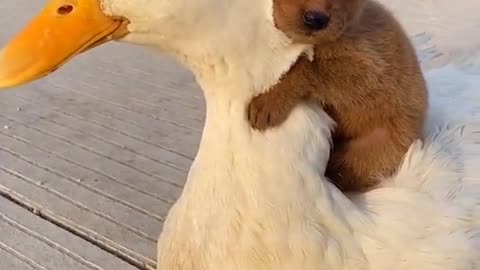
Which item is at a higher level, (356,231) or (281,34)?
(281,34)

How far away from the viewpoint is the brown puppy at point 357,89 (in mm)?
699

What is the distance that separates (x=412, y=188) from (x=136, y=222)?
462mm

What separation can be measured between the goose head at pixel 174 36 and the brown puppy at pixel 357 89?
0.06ft

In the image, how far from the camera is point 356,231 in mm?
744

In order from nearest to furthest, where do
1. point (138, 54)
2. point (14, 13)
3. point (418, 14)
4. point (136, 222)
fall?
point (136, 222) < point (418, 14) < point (138, 54) < point (14, 13)

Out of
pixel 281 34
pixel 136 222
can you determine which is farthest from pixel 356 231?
pixel 136 222

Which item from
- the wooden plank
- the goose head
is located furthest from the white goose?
the wooden plank

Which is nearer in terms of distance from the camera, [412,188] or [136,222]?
[412,188]

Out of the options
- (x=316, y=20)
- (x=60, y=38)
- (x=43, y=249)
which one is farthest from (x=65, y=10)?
(x=43, y=249)

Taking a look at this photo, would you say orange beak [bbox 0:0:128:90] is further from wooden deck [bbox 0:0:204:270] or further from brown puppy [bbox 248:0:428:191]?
wooden deck [bbox 0:0:204:270]

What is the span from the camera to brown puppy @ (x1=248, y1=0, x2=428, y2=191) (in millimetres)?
699

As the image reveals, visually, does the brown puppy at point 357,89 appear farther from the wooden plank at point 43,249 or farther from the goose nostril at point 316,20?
the wooden plank at point 43,249

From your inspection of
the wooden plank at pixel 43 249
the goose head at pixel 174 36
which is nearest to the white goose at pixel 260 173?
the goose head at pixel 174 36

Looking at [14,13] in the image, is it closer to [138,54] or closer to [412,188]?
[138,54]
